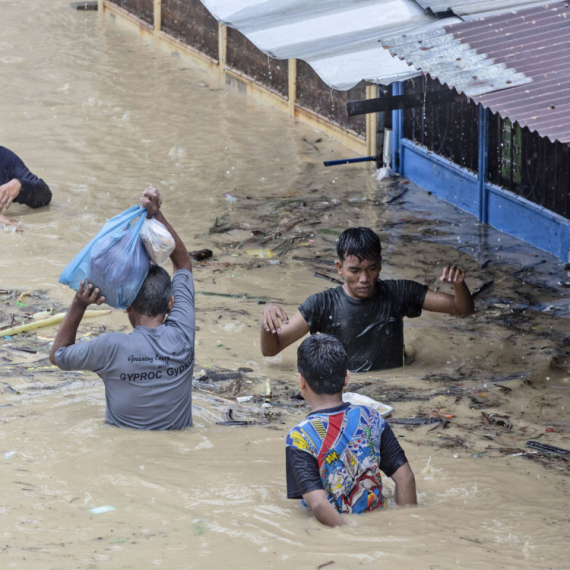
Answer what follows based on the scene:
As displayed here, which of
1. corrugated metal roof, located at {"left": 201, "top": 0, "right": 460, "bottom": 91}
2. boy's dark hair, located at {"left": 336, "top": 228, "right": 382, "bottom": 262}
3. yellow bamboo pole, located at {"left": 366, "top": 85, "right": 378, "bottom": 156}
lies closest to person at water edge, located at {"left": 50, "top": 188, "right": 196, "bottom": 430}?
boy's dark hair, located at {"left": 336, "top": 228, "right": 382, "bottom": 262}

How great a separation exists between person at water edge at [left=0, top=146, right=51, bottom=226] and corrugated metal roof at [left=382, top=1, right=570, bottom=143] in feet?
18.3

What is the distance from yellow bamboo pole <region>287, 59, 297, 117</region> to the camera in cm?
1413

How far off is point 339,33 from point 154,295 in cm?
327

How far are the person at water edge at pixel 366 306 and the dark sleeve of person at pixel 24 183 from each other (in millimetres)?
5496

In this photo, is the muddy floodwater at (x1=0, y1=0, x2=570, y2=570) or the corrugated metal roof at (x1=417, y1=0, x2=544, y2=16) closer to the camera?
the muddy floodwater at (x1=0, y1=0, x2=570, y2=570)

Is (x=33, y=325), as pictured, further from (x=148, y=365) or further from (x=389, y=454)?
(x=389, y=454)

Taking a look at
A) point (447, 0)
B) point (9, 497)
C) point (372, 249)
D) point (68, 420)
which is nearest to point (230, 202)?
point (447, 0)

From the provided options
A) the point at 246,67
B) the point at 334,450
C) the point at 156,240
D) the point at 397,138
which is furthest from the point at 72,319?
the point at 246,67

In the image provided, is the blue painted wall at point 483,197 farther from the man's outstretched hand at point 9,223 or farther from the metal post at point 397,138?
the man's outstretched hand at point 9,223

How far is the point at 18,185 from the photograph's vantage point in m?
9.82

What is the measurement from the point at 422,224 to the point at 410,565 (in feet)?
23.2

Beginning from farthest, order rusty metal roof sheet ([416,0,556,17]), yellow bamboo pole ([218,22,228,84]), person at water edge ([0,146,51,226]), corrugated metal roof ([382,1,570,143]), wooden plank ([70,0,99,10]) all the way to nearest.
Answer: wooden plank ([70,0,99,10]), yellow bamboo pole ([218,22,228,84]), person at water edge ([0,146,51,226]), rusty metal roof sheet ([416,0,556,17]), corrugated metal roof ([382,1,570,143])

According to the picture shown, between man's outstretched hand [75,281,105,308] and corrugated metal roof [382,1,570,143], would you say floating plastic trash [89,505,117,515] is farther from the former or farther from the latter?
corrugated metal roof [382,1,570,143]

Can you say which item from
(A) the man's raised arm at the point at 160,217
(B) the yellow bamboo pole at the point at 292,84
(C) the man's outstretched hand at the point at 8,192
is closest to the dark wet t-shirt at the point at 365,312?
(A) the man's raised arm at the point at 160,217
